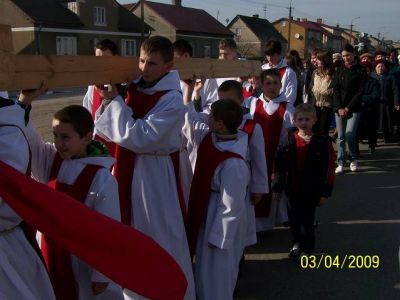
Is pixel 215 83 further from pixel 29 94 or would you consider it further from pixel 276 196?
pixel 29 94

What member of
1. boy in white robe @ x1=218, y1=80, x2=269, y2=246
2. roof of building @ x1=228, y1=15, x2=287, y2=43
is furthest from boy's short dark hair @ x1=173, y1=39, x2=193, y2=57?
roof of building @ x1=228, y1=15, x2=287, y2=43

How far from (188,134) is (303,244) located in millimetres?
1740

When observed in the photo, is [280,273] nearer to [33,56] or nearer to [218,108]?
[218,108]

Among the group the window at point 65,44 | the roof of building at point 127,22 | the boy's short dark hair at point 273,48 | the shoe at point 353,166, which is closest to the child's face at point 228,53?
the boy's short dark hair at point 273,48

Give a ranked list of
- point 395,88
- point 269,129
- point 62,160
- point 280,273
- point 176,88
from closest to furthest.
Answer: point 62,160
point 176,88
point 280,273
point 269,129
point 395,88

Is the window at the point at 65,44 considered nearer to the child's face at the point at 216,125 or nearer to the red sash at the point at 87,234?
the child's face at the point at 216,125

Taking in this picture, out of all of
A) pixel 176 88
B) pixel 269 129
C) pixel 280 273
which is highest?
pixel 176 88

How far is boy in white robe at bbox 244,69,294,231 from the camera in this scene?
5.41 m

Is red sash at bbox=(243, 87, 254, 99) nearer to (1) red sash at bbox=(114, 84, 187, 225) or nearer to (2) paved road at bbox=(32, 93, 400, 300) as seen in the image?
(2) paved road at bbox=(32, 93, 400, 300)

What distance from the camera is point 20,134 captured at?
7.34ft

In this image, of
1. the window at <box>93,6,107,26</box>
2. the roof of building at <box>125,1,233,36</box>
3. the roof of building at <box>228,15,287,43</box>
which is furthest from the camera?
the roof of building at <box>228,15,287,43</box>

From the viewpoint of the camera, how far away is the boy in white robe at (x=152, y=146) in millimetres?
3189

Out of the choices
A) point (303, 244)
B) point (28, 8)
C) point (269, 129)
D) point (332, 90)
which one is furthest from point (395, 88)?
point (28, 8)

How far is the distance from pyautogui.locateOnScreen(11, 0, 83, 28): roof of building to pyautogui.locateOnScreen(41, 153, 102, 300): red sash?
128 ft
